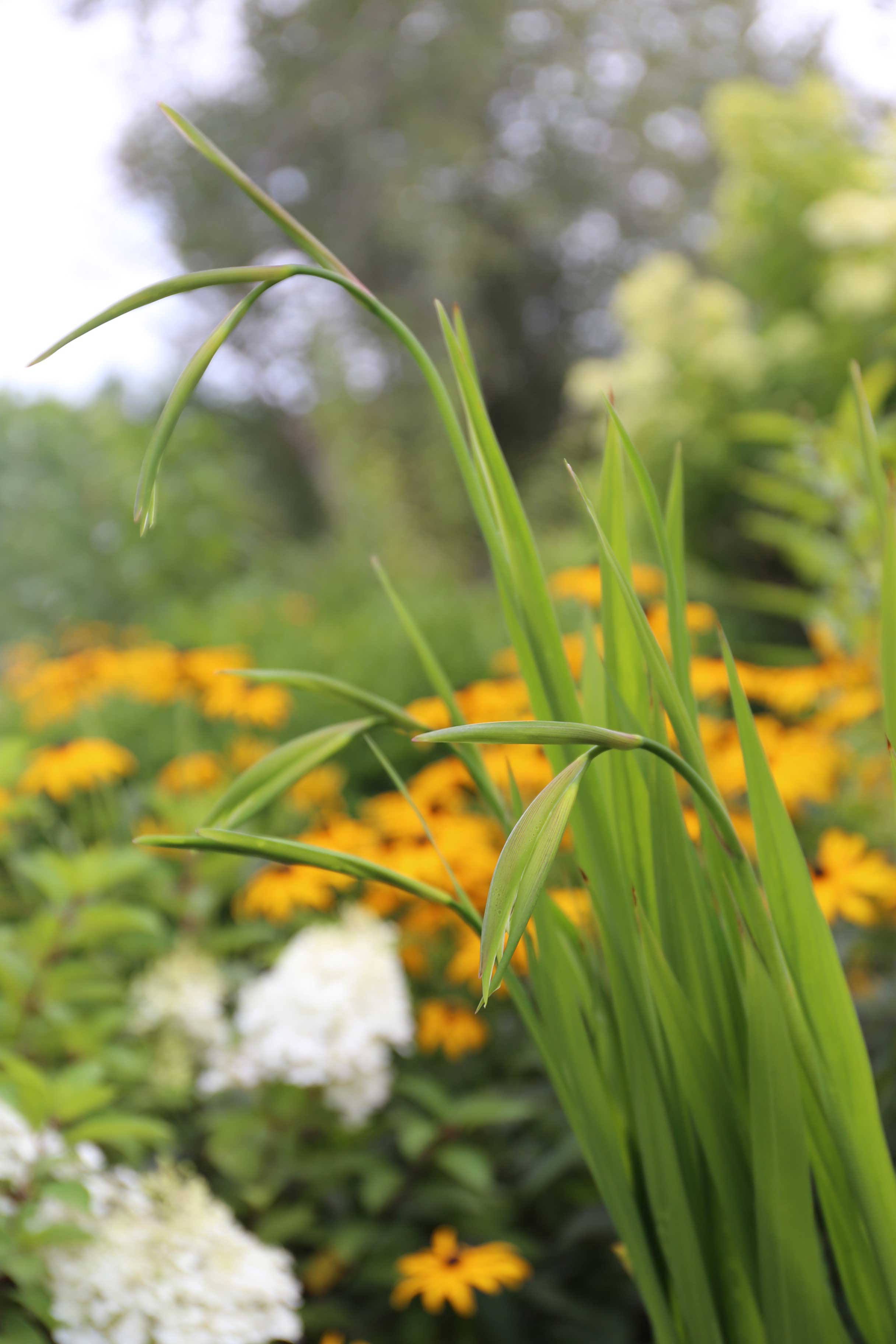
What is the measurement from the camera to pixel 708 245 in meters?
4.10

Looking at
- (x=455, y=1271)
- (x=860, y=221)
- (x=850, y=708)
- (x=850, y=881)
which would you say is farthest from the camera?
(x=860, y=221)

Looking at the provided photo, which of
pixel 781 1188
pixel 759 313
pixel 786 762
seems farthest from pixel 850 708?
pixel 759 313

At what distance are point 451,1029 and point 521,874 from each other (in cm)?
72

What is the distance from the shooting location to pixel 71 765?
1.16 meters

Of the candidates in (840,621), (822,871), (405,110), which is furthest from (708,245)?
(405,110)

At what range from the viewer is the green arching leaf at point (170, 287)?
0.37 m

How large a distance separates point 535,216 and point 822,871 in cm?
829

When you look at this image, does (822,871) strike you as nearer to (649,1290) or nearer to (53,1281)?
(649,1290)

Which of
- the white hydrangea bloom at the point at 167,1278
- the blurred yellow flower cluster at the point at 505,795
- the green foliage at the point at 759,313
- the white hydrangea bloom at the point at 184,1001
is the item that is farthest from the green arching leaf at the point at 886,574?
the green foliage at the point at 759,313

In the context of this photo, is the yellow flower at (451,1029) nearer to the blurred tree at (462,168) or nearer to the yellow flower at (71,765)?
the yellow flower at (71,765)

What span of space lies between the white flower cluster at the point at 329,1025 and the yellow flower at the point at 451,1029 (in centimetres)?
7

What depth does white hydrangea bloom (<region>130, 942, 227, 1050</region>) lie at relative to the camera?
3.09 ft

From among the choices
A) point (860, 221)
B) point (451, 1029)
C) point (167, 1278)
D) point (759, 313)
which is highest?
point (759, 313)

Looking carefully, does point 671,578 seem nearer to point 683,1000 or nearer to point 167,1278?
point 683,1000
